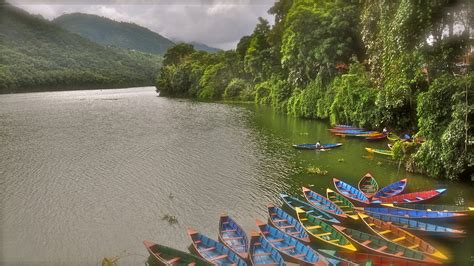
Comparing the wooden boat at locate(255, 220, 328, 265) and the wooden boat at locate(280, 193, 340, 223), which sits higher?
the wooden boat at locate(280, 193, 340, 223)

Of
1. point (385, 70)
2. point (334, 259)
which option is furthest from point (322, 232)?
point (385, 70)

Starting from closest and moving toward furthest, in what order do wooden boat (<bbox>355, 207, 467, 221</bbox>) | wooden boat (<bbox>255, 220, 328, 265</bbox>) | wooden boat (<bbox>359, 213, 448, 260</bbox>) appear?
wooden boat (<bbox>255, 220, 328, 265</bbox>)
wooden boat (<bbox>359, 213, 448, 260</bbox>)
wooden boat (<bbox>355, 207, 467, 221</bbox>)

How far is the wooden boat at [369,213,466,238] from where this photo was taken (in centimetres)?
1634

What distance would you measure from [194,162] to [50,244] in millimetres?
15472

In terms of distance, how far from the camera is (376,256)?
1392 centimetres

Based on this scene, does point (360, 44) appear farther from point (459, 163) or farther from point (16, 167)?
point (16, 167)

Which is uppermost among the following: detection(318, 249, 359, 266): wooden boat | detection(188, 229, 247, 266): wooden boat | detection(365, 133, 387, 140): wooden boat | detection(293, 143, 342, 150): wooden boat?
detection(365, 133, 387, 140): wooden boat

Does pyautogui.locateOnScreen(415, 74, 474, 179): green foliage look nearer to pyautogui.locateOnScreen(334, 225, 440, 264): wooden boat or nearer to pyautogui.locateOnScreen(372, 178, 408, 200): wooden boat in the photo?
pyautogui.locateOnScreen(372, 178, 408, 200): wooden boat

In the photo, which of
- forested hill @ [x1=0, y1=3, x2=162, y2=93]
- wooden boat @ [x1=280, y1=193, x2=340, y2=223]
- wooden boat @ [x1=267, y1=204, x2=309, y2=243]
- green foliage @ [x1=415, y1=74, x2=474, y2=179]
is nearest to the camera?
wooden boat @ [x1=267, y1=204, x2=309, y2=243]

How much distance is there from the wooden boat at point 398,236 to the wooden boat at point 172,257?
25.1ft

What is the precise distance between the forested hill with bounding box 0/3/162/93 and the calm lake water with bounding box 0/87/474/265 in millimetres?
98120

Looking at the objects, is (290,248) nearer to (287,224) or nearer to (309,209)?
(287,224)

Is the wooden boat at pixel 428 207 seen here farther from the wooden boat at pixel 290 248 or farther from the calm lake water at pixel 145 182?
the wooden boat at pixel 290 248

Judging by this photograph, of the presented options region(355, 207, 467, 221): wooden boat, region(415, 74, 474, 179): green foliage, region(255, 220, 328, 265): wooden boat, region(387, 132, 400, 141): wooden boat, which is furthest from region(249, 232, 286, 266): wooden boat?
region(387, 132, 400, 141): wooden boat
